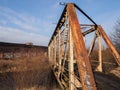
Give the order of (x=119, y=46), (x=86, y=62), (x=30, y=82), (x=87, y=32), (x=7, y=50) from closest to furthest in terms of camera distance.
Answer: (x=86, y=62) → (x=87, y=32) → (x=30, y=82) → (x=119, y=46) → (x=7, y=50)

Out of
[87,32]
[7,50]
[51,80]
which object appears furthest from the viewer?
[7,50]

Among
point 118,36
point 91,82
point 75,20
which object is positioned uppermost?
point 118,36

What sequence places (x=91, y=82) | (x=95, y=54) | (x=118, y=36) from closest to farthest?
(x=91, y=82) → (x=95, y=54) → (x=118, y=36)

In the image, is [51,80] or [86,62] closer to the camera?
[86,62]

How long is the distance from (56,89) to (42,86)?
2.54 ft

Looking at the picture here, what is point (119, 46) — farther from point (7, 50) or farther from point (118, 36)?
point (7, 50)

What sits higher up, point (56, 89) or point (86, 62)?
point (86, 62)

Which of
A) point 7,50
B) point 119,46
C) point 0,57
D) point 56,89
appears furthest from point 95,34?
point 7,50

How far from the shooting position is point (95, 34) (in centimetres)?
791

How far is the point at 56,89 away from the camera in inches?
366

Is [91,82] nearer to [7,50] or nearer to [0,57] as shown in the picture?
[0,57]

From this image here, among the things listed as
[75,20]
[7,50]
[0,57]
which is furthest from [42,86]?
[7,50]

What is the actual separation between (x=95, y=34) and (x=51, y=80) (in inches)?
163

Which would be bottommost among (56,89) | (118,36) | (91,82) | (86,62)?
(56,89)
